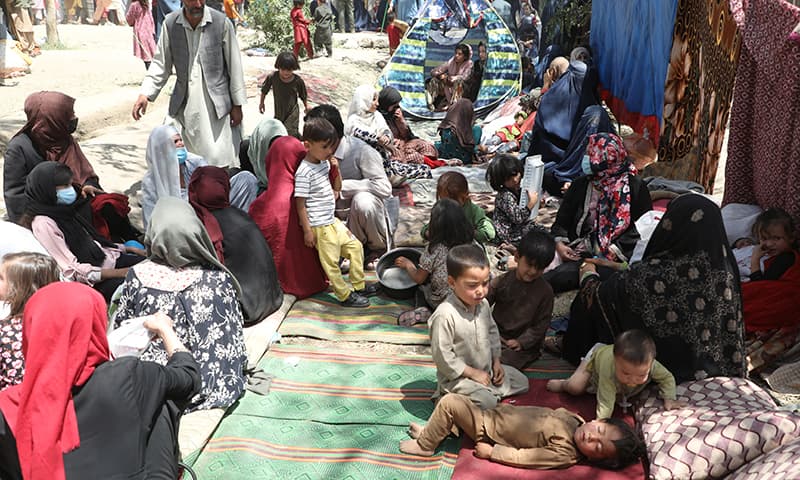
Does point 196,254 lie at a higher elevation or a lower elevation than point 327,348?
higher

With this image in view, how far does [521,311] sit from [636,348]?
896mm

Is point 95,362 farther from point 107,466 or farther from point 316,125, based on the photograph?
point 316,125

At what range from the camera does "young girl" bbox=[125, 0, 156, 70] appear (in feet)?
36.9

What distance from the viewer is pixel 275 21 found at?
51.2ft

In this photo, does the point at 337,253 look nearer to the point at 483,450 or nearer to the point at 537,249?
the point at 537,249

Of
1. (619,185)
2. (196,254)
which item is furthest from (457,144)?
(196,254)

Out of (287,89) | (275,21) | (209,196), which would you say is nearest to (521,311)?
(209,196)

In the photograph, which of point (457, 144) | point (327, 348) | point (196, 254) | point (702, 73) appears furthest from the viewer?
point (457, 144)

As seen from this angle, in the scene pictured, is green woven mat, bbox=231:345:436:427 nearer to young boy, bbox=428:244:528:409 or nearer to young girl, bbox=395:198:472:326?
young boy, bbox=428:244:528:409

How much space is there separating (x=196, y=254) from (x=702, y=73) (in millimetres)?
4010

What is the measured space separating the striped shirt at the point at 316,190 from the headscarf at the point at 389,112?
3.21m

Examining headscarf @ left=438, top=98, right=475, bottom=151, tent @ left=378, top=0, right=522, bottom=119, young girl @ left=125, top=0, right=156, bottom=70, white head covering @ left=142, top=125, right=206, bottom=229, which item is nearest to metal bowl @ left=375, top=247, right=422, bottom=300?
white head covering @ left=142, top=125, right=206, bottom=229

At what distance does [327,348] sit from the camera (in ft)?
12.9

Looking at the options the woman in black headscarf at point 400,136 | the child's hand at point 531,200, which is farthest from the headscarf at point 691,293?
the woman in black headscarf at point 400,136
